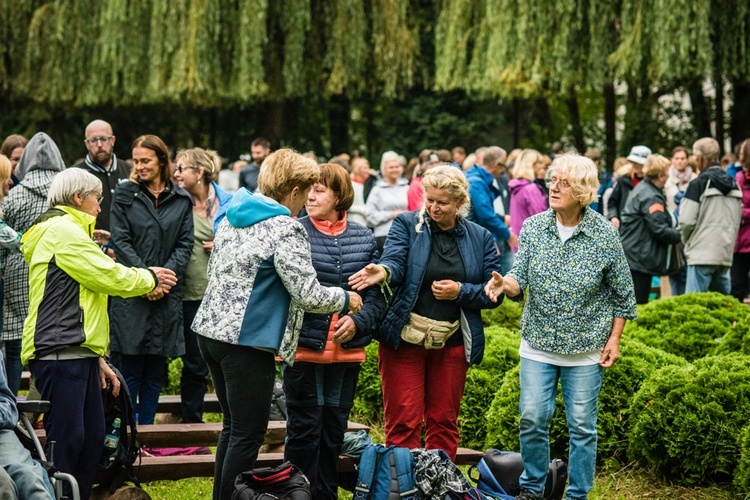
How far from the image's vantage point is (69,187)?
18.0 ft

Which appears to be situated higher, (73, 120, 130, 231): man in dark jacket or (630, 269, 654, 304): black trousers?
(73, 120, 130, 231): man in dark jacket

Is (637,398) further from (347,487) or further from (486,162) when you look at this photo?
(486,162)

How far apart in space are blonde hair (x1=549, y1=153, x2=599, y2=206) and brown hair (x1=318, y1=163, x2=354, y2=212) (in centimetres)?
111

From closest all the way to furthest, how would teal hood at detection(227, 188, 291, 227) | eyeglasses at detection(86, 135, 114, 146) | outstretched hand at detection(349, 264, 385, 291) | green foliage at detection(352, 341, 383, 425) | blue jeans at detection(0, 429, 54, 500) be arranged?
blue jeans at detection(0, 429, 54, 500) → teal hood at detection(227, 188, 291, 227) → outstretched hand at detection(349, 264, 385, 291) → eyeglasses at detection(86, 135, 114, 146) → green foliage at detection(352, 341, 383, 425)

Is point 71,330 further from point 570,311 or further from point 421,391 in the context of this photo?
point 570,311

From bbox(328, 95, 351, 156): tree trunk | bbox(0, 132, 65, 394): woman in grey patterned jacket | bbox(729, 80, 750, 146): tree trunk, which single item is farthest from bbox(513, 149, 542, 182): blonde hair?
bbox(328, 95, 351, 156): tree trunk

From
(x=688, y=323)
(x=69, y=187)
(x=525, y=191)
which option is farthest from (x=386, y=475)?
(x=525, y=191)

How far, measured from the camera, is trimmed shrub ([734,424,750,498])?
18.8 ft

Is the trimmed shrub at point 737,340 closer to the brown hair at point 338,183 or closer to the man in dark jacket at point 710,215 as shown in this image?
the man in dark jacket at point 710,215

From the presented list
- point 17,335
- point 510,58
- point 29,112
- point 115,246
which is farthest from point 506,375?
point 29,112

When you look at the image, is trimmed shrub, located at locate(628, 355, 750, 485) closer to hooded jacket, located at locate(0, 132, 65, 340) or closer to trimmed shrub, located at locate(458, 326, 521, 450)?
trimmed shrub, located at locate(458, 326, 521, 450)

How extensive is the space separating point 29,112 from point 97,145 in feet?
51.0

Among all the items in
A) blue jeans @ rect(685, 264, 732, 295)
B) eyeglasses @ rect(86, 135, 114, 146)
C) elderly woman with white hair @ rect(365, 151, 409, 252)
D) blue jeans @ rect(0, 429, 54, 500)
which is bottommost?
blue jeans @ rect(0, 429, 54, 500)

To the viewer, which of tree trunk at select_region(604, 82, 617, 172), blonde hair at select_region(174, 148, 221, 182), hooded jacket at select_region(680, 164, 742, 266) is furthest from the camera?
tree trunk at select_region(604, 82, 617, 172)
